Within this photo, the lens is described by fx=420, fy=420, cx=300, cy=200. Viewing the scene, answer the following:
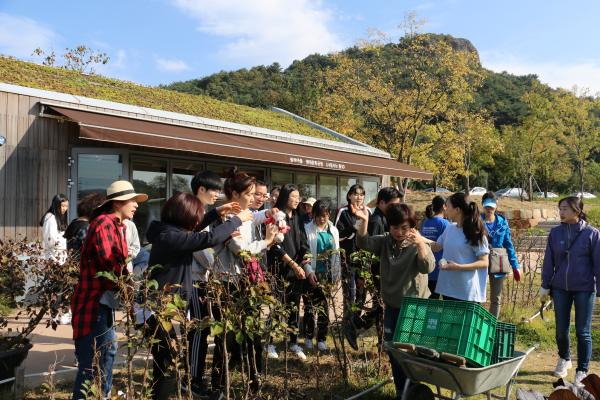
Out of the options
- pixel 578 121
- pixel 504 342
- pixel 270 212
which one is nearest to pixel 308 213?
pixel 270 212

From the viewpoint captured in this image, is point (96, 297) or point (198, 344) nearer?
point (96, 297)

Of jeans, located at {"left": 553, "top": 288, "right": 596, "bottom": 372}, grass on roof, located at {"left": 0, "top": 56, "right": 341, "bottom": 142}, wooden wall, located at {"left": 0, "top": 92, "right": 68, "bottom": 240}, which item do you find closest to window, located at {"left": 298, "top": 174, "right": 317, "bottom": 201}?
grass on roof, located at {"left": 0, "top": 56, "right": 341, "bottom": 142}

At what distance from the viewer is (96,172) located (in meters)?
7.19

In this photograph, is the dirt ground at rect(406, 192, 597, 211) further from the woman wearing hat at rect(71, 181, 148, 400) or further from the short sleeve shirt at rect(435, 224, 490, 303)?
the woman wearing hat at rect(71, 181, 148, 400)

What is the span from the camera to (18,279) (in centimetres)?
351

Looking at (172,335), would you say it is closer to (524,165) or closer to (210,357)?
(210,357)

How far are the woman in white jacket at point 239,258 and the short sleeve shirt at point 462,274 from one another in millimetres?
1665

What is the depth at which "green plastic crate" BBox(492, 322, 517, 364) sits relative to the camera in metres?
2.95

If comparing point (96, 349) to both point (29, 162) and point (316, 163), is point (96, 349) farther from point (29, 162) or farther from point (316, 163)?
point (316, 163)

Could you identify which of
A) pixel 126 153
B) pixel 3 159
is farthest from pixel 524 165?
pixel 3 159

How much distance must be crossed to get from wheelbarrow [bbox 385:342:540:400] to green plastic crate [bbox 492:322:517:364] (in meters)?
0.14

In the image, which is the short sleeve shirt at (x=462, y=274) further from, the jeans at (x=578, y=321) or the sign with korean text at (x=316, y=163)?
the sign with korean text at (x=316, y=163)

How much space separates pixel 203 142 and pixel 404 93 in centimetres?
1489

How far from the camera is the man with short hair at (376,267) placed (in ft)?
13.5
